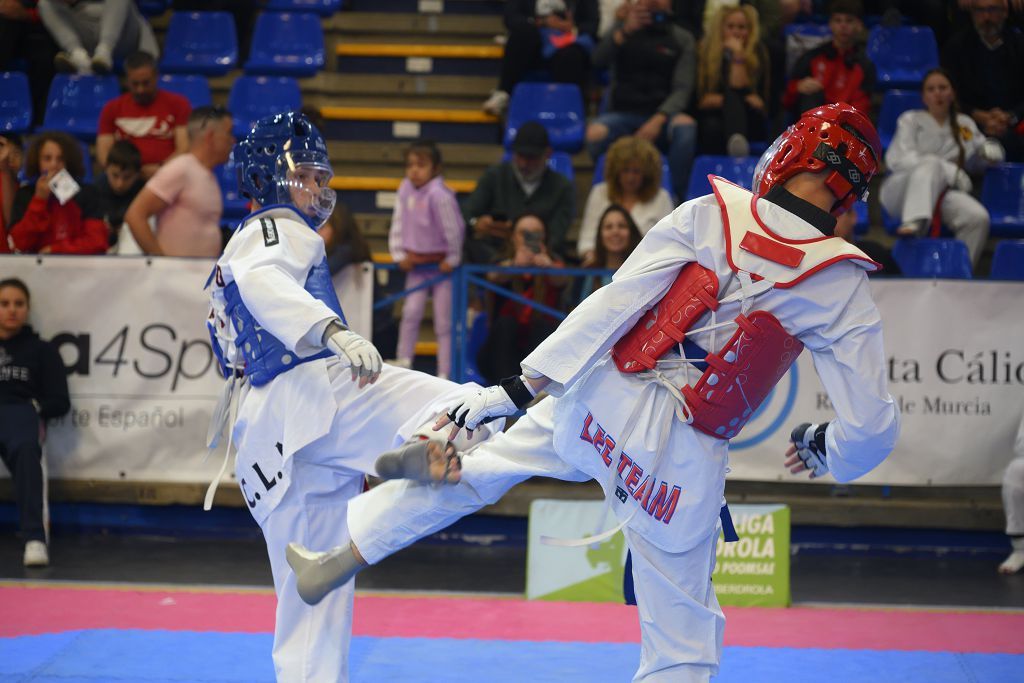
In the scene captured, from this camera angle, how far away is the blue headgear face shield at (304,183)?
12.4 ft

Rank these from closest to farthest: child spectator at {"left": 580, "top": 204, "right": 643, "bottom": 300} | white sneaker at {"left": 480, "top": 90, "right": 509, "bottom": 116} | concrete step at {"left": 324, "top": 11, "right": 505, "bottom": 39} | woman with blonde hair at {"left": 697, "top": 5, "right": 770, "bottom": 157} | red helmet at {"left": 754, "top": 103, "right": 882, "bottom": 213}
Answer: red helmet at {"left": 754, "top": 103, "right": 882, "bottom": 213} → child spectator at {"left": 580, "top": 204, "right": 643, "bottom": 300} → woman with blonde hair at {"left": 697, "top": 5, "right": 770, "bottom": 157} → white sneaker at {"left": 480, "top": 90, "right": 509, "bottom": 116} → concrete step at {"left": 324, "top": 11, "right": 505, "bottom": 39}

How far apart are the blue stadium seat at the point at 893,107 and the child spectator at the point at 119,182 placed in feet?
17.8

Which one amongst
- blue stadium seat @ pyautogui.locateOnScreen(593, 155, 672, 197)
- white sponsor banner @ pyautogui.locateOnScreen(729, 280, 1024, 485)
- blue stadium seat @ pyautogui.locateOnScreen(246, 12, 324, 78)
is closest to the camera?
white sponsor banner @ pyautogui.locateOnScreen(729, 280, 1024, 485)

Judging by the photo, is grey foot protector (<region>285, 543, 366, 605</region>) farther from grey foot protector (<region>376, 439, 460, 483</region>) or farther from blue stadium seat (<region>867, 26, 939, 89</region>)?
blue stadium seat (<region>867, 26, 939, 89</region>)

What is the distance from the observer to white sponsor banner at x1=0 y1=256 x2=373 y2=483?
6582 millimetres

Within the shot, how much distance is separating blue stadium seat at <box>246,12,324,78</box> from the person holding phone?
12.1 ft

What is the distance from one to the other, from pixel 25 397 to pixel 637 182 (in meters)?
3.76

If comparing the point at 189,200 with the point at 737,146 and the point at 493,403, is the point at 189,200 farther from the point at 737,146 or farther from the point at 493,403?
the point at 493,403

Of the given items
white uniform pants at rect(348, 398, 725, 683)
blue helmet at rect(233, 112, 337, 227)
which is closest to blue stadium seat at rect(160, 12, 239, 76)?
blue helmet at rect(233, 112, 337, 227)

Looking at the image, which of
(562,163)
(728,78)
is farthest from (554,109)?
(728,78)

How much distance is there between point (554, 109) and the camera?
911 cm

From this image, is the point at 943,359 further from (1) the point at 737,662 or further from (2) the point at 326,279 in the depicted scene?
(2) the point at 326,279

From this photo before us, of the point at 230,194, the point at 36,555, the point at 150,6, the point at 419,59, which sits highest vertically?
the point at 150,6

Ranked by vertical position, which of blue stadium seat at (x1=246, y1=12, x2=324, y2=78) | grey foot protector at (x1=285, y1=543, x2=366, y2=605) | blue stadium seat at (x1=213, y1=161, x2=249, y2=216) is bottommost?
grey foot protector at (x1=285, y1=543, x2=366, y2=605)
